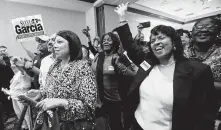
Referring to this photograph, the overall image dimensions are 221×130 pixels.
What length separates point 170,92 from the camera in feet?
3.66

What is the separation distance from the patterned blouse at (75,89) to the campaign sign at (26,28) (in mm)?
1382

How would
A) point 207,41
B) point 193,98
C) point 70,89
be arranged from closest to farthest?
point 193,98, point 70,89, point 207,41

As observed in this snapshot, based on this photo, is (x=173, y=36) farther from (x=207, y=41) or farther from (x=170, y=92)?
(x=207, y=41)

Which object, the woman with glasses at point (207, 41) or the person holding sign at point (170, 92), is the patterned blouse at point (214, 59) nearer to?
the woman with glasses at point (207, 41)

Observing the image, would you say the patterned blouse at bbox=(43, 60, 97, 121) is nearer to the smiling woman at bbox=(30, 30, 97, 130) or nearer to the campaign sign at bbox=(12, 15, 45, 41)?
the smiling woman at bbox=(30, 30, 97, 130)

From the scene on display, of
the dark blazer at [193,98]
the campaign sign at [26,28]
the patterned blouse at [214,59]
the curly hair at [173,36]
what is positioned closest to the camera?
the dark blazer at [193,98]

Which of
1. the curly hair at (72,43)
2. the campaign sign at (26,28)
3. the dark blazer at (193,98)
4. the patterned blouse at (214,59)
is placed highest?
the campaign sign at (26,28)

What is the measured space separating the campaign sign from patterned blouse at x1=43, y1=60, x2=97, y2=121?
138 centimetres

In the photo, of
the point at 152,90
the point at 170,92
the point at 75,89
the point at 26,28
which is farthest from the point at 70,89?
the point at 26,28

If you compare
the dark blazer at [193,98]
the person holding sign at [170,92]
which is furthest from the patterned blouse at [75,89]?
the dark blazer at [193,98]

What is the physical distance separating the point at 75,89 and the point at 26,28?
5.17 ft

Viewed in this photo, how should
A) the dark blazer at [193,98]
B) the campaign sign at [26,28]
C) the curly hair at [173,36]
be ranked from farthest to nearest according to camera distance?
the campaign sign at [26,28] → the curly hair at [173,36] → the dark blazer at [193,98]

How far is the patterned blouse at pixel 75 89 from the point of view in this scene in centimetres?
115

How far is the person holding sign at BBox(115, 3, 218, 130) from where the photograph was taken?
1081 mm
